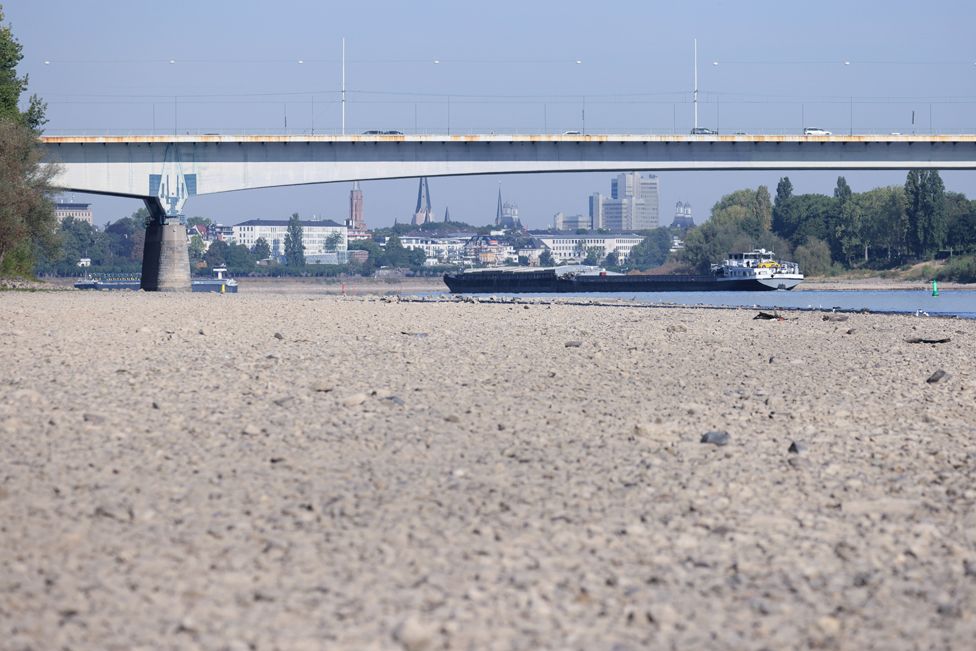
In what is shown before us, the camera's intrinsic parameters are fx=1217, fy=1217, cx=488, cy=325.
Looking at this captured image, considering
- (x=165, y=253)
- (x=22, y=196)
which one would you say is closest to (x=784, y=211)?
(x=165, y=253)

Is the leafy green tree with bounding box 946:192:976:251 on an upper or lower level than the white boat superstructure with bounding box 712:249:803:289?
upper

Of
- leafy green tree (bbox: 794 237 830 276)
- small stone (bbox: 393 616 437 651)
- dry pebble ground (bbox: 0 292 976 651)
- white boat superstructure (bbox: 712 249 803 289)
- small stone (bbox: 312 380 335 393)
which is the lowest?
small stone (bbox: 393 616 437 651)

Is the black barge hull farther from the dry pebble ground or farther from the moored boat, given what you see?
the dry pebble ground

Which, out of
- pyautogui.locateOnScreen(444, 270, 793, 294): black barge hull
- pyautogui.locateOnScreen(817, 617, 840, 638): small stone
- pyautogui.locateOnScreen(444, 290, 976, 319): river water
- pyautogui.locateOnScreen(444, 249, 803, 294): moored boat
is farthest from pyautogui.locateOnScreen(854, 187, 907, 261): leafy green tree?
pyautogui.locateOnScreen(817, 617, 840, 638): small stone

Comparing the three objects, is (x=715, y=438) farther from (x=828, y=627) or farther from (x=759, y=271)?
(x=759, y=271)

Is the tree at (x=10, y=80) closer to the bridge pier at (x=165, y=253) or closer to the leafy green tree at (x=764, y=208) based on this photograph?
the bridge pier at (x=165, y=253)

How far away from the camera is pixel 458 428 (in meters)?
12.5

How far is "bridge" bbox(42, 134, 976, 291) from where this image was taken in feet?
222

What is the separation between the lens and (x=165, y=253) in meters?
69.3

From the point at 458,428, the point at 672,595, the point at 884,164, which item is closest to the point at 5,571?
the point at 672,595

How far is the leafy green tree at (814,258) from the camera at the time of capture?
480 ft

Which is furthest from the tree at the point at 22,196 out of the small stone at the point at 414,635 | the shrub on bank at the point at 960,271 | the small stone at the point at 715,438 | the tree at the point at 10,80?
the shrub on bank at the point at 960,271

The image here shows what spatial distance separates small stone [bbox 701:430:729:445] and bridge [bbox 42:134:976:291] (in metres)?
56.1

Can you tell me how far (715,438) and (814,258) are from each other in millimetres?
141375
